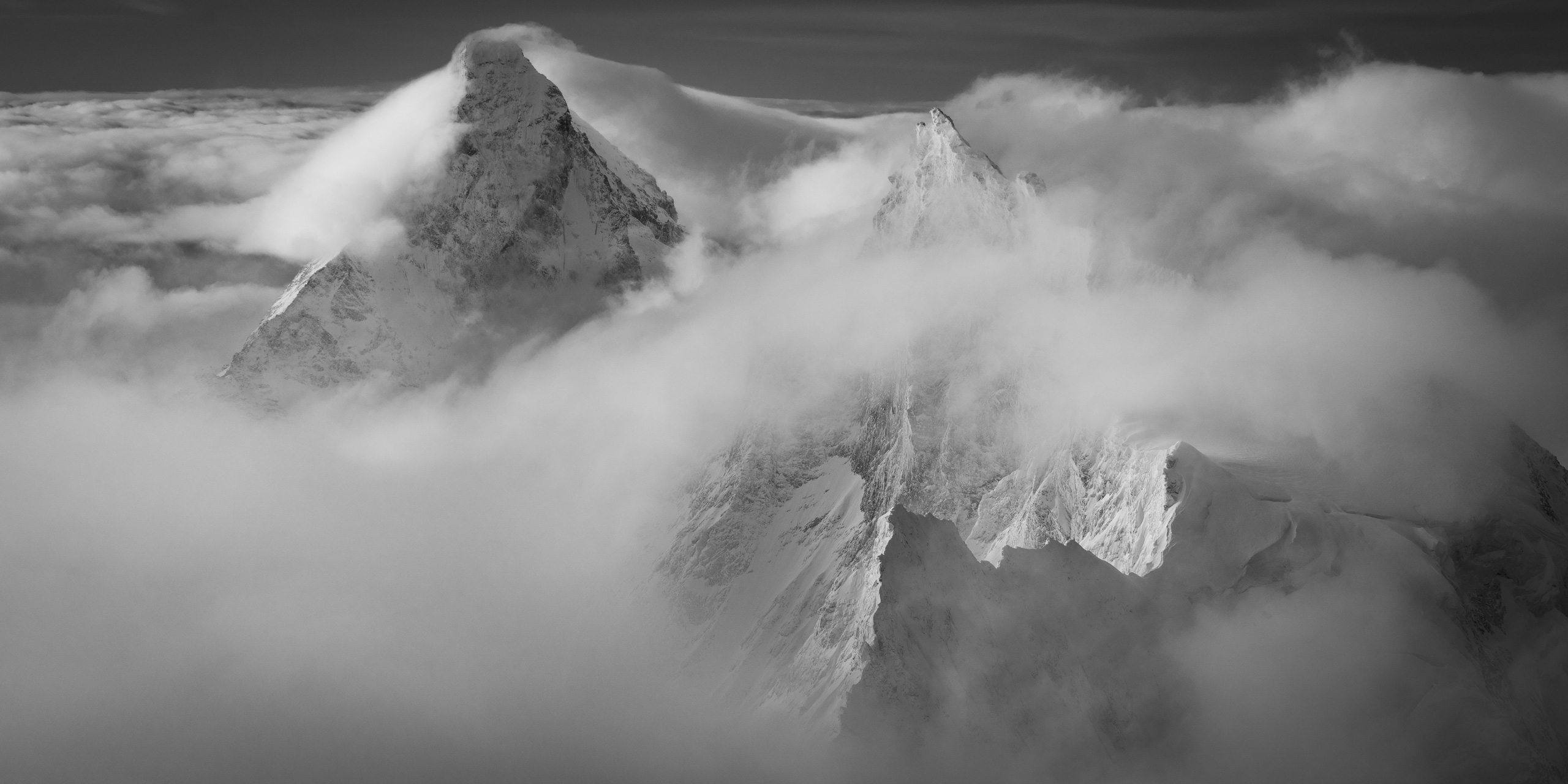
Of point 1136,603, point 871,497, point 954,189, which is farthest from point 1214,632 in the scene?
point 954,189

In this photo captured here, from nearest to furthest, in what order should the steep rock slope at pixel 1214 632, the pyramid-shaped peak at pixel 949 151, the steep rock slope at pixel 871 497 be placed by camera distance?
the steep rock slope at pixel 1214 632 < the steep rock slope at pixel 871 497 < the pyramid-shaped peak at pixel 949 151

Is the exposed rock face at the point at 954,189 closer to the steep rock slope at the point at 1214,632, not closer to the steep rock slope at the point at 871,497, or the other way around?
the steep rock slope at the point at 871,497

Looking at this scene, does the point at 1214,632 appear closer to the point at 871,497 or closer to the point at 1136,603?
the point at 1136,603

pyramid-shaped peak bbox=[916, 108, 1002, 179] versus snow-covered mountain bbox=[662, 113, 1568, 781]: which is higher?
pyramid-shaped peak bbox=[916, 108, 1002, 179]

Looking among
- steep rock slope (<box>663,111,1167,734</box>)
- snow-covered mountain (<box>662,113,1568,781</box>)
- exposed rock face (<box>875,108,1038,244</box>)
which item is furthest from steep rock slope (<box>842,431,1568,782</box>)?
exposed rock face (<box>875,108,1038,244</box>)

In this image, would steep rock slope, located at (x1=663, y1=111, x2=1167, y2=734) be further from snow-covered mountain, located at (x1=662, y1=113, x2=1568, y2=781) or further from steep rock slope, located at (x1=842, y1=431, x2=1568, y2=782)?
steep rock slope, located at (x1=842, y1=431, x2=1568, y2=782)

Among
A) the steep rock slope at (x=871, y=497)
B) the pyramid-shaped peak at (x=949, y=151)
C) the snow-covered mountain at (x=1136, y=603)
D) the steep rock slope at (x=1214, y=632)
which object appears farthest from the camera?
the pyramid-shaped peak at (x=949, y=151)

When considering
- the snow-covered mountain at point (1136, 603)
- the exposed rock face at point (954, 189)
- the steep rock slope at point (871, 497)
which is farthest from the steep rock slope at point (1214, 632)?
the exposed rock face at point (954, 189)

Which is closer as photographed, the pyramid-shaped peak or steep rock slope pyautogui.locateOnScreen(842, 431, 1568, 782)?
→ steep rock slope pyautogui.locateOnScreen(842, 431, 1568, 782)

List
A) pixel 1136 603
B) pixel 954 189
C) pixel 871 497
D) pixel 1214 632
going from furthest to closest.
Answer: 1. pixel 954 189
2. pixel 871 497
3. pixel 1136 603
4. pixel 1214 632

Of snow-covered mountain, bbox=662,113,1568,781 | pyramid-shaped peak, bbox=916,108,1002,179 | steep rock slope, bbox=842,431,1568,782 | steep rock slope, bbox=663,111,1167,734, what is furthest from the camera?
pyramid-shaped peak, bbox=916,108,1002,179

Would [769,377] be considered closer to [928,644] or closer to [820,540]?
[820,540]

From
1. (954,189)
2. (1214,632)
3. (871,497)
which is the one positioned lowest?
(871,497)
